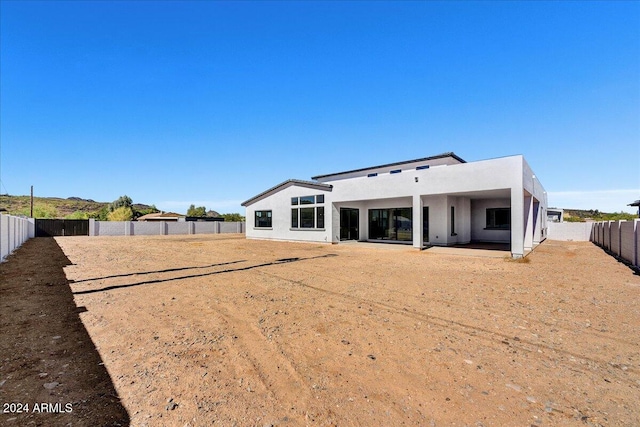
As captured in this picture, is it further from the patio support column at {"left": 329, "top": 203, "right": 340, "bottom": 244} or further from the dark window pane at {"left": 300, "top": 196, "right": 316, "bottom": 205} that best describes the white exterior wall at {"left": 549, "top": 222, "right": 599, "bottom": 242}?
the dark window pane at {"left": 300, "top": 196, "right": 316, "bottom": 205}

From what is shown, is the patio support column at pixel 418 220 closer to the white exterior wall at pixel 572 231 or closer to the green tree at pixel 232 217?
the white exterior wall at pixel 572 231

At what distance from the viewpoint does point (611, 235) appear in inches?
601

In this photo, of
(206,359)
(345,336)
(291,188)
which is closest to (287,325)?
(345,336)

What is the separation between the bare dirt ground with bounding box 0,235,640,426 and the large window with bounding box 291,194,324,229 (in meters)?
12.5

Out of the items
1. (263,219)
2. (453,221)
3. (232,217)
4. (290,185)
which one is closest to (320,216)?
(290,185)

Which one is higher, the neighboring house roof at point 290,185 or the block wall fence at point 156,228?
the neighboring house roof at point 290,185

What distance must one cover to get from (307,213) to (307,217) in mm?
279

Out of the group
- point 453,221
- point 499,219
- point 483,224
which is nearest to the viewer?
point 453,221

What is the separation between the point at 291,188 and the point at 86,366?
18.5 metres

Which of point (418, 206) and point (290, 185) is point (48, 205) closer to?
point (290, 185)

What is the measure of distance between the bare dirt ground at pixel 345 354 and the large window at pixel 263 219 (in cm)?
1630

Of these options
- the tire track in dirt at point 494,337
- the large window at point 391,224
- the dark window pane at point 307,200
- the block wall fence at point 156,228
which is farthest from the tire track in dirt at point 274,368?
the block wall fence at point 156,228

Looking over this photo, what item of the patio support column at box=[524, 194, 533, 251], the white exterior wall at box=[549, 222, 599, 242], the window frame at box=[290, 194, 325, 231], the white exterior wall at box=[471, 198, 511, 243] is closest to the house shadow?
the window frame at box=[290, 194, 325, 231]

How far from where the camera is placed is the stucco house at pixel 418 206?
42.6ft
